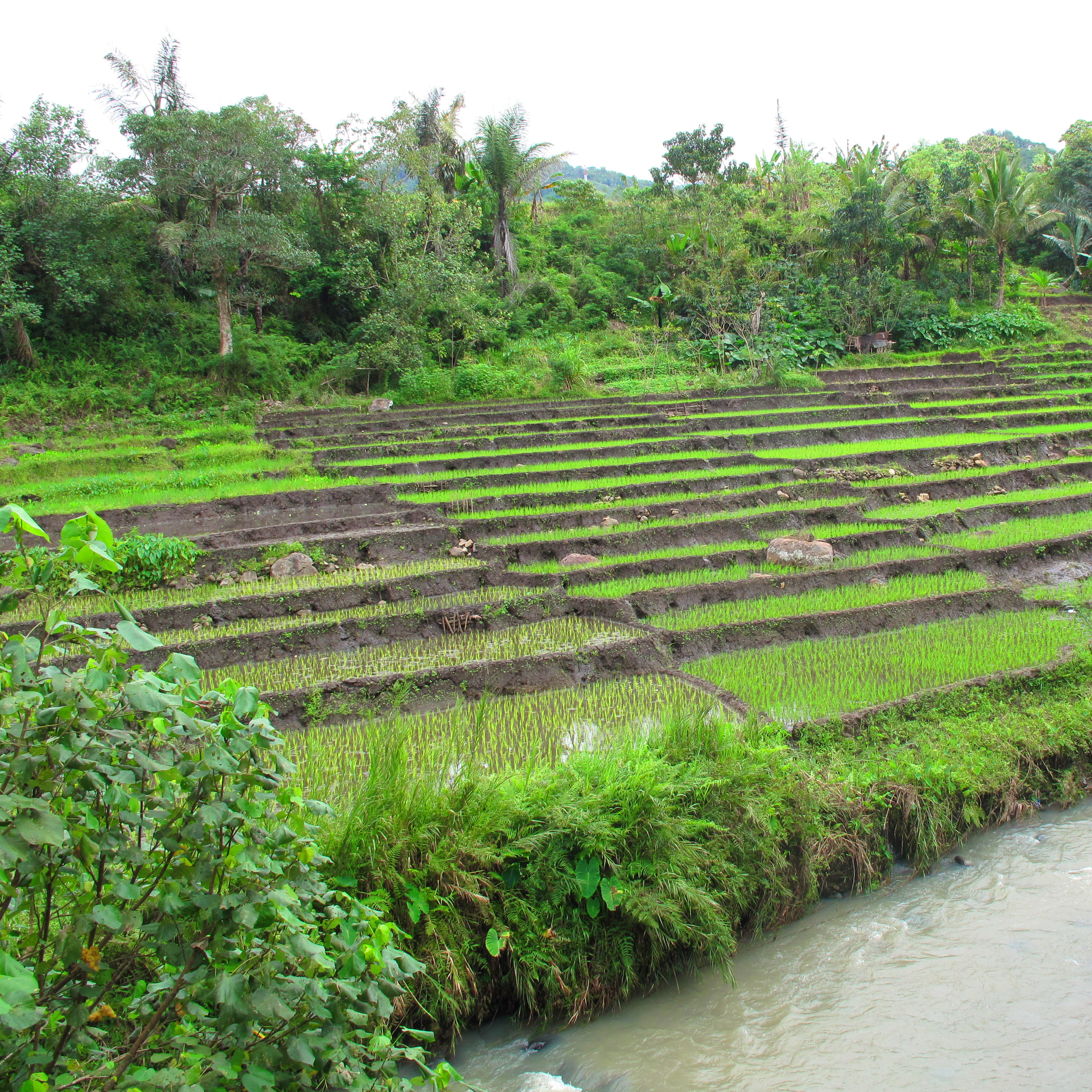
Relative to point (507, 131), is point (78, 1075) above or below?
below

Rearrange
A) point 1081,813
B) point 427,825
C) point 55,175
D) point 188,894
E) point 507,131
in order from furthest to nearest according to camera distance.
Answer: point 507,131, point 55,175, point 1081,813, point 427,825, point 188,894

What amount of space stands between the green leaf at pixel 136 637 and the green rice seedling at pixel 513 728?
198 cm

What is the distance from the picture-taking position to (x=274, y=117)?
1964 cm

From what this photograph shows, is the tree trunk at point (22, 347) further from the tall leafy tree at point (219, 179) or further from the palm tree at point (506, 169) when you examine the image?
the palm tree at point (506, 169)

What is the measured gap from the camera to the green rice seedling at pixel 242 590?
6.91 metres

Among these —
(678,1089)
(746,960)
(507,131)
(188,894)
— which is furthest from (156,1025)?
(507,131)

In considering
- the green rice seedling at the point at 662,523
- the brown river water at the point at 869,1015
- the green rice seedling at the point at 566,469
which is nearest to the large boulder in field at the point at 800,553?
the green rice seedling at the point at 662,523

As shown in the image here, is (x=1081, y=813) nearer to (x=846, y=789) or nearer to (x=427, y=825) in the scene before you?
(x=846, y=789)

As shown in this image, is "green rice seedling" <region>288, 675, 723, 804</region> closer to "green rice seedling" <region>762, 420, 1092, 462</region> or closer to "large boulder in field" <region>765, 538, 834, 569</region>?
"large boulder in field" <region>765, 538, 834, 569</region>

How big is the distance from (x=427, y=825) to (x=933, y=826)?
2.52m

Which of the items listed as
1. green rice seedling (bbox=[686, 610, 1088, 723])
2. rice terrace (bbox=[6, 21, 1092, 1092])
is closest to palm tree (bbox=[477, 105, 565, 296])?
rice terrace (bbox=[6, 21, 1092, 1092])

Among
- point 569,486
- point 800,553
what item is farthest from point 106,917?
point 569,486

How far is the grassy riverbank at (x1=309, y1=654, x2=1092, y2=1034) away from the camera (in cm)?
317

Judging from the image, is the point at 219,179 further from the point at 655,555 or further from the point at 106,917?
the point at 106,917
